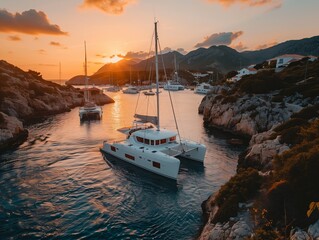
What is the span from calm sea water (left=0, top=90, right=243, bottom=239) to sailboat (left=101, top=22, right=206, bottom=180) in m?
1.04

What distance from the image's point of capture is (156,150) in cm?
2883

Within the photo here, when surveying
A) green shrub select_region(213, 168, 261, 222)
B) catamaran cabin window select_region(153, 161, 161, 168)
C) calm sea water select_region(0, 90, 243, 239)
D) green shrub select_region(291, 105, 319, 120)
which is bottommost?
calm sea water select_region(0, 90, 243, 239)

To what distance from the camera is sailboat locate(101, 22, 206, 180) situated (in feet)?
87.7

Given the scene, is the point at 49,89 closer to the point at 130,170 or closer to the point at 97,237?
the point at 130,170

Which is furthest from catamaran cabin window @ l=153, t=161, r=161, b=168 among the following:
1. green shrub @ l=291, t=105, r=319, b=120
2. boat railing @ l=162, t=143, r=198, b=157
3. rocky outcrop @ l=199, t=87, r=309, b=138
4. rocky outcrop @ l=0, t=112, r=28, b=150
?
rocky outcrop @ l=0, t=112, r=28, b=150

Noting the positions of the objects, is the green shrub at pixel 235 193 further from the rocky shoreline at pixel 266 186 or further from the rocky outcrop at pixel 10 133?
the rocky outcrop at pixel 10 133

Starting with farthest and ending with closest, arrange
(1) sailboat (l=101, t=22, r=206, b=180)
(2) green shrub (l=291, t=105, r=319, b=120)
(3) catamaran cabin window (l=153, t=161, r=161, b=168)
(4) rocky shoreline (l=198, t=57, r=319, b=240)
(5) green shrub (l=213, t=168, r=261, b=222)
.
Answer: (2) green shrub (l=291, t=105, r=319, b=120) < (3) catamaran cabin window (l=153, t=161, r=161, b=168) < (1) sailboat (l=101, t=22, r=206, b=180) < (5) green shrub (l=213, t=168, r=261, b=222) < (4) rocky shoreline (l=198, t=57, r=319, b=240)

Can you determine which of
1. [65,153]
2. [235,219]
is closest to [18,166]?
[65,153]

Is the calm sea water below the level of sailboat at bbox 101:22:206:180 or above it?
below

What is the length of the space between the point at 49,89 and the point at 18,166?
63.1 metres

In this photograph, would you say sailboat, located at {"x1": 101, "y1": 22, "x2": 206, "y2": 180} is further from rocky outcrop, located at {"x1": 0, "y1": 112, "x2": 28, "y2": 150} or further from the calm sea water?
rocky outcrop, located at {"x1": 0, "y1": 112, "x2": 28, "y2": 150}

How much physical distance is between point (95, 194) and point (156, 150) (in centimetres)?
866

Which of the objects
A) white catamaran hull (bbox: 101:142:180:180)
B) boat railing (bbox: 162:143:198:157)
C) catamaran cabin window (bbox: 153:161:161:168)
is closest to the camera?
white catamaran hull (bbox: 101:142:180:180)

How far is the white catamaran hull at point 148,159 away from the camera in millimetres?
26125
